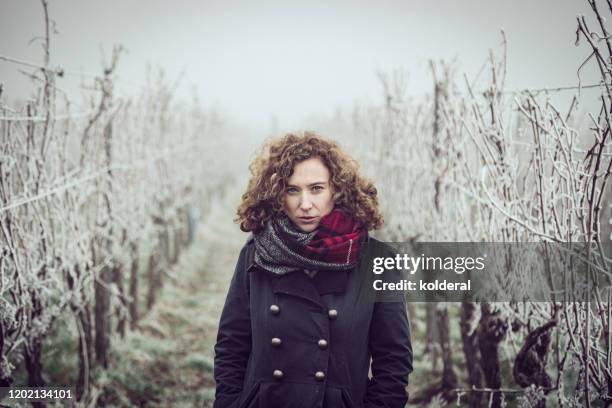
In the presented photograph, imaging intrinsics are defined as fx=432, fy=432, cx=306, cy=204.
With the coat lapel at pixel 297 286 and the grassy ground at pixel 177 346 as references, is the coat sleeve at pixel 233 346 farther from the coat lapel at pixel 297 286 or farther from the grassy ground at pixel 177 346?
the grassy ground at pixel 177 346

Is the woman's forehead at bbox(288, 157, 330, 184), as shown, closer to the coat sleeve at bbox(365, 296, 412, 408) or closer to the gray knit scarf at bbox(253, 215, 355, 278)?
the gray knit scarf at bbox(253, 215, 355, 278)

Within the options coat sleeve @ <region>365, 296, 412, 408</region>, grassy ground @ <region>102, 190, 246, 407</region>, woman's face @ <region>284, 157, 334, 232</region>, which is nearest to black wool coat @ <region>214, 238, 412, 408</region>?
coat sleeve @ <region>365, 296, 412, 408</region>

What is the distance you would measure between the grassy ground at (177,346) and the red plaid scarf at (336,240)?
2802mm

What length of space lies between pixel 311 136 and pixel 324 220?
1.23ft

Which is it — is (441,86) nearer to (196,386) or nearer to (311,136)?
(311,136)

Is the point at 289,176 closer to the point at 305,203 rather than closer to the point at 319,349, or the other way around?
the point at 305,203

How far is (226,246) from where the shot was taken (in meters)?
10.2

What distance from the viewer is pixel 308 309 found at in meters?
1.62

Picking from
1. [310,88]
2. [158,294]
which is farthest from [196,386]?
[310,88]

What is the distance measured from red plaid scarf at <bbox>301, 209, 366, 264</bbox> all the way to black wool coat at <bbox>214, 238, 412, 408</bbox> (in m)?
0.08

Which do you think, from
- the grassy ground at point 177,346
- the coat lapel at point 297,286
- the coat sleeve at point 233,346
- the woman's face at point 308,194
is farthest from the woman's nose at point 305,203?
the grassy ground at point 177,346

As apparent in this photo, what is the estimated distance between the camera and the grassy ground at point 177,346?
3.99m

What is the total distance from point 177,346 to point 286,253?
160 inches

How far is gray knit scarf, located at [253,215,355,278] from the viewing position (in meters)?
1.64
